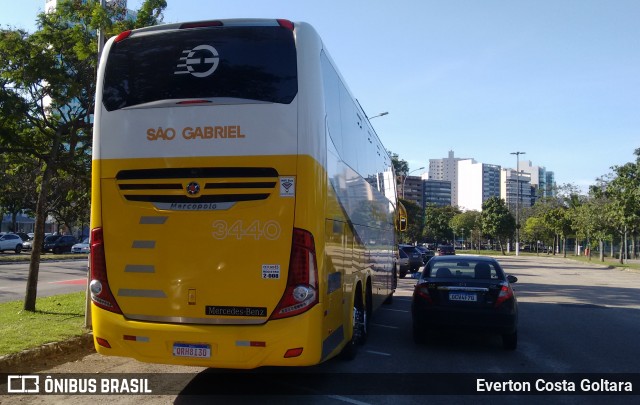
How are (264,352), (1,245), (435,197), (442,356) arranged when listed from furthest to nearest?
(435,197)
(1,245)
(442,356)
(264,352)

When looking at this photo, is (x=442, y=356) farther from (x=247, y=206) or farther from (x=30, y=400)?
(x=30, y=400)

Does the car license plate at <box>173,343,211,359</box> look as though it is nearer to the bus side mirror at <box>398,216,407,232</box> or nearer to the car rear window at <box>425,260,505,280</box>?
the car rear window at <box>425,260,505,280</box>

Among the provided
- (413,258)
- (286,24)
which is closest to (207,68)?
(286,24)

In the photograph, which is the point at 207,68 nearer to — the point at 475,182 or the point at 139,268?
the point at 139,268

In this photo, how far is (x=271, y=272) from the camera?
203 inches

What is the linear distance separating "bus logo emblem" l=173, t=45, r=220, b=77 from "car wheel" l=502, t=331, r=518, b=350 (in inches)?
244

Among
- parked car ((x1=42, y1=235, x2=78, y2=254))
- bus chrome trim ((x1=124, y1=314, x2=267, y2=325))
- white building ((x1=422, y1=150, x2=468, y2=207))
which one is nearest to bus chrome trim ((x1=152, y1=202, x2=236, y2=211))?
bus chrome trim ((x1=124, y1=314, x2=267, y2=325))

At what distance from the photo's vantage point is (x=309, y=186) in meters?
5.23

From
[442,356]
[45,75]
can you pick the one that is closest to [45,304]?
[45,75]

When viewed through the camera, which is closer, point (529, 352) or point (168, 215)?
point (168, 215)

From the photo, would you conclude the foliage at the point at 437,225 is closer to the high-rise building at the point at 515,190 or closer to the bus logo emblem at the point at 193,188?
the high-rise building at the point at 515,190

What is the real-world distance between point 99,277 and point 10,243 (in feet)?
147

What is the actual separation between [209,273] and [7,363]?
3.53 m

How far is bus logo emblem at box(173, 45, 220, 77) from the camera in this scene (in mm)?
5543
